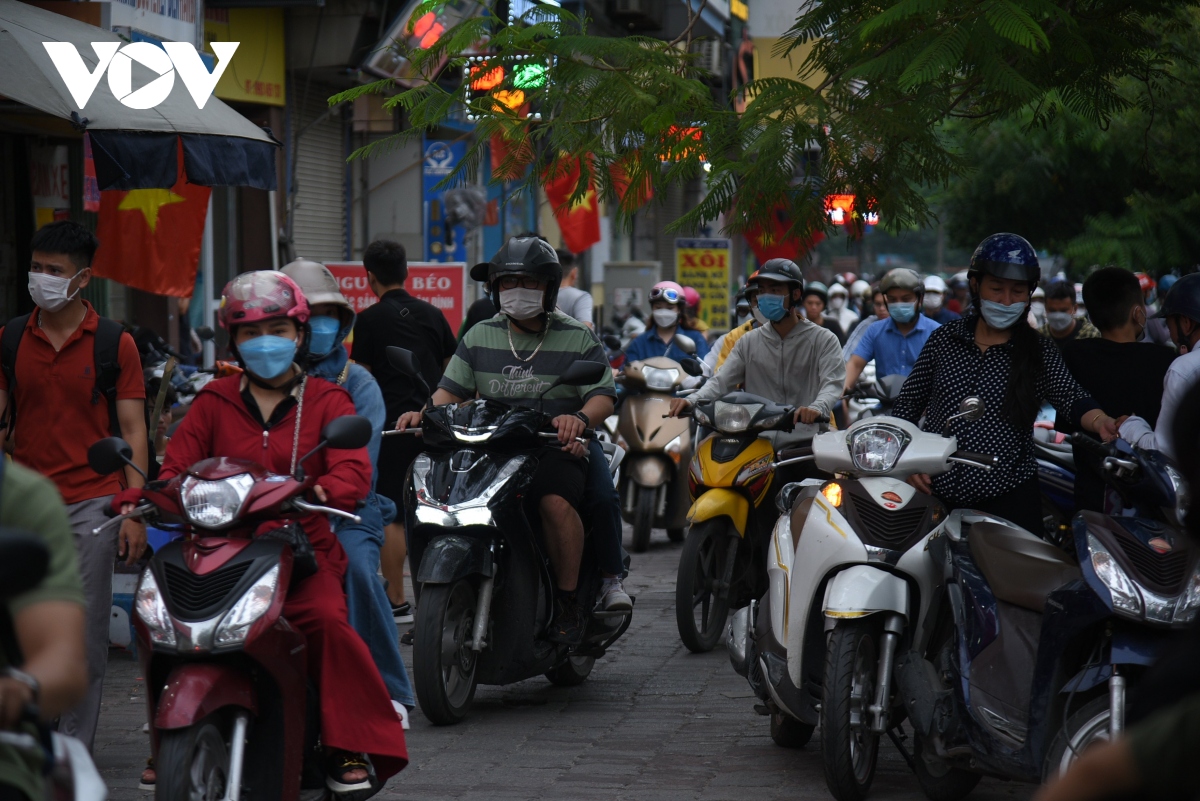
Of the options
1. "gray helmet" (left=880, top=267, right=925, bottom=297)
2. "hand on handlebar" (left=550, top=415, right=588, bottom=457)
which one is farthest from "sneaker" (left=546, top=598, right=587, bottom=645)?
"gray helmet" (left=880, top=267, right=925, bottom=297)

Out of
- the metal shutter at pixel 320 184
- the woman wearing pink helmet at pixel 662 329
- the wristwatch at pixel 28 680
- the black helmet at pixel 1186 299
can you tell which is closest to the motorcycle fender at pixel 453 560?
the black helmet at pixel 1186 299

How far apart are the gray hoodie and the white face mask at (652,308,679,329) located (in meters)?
4.34

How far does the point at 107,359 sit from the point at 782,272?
398 cm

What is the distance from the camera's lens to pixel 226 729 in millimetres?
4188

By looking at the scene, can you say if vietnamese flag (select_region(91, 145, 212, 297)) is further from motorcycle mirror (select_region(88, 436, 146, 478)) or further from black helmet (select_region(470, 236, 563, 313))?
motorcycle mirror (select_region(88, 436, 146, 478))

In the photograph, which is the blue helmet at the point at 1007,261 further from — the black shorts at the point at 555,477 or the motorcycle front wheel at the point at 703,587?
the motorcycle front wheel at the point at 703,587

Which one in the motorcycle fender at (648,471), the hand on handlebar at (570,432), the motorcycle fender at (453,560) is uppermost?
the hand on handlebar at (570,432)

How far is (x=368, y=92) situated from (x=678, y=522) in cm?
584

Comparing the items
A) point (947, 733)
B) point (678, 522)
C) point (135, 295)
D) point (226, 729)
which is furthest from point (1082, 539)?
point (135, 295)

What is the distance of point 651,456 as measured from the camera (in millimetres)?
11477

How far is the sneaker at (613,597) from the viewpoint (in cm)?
679

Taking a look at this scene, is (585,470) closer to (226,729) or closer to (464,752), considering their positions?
(464,752)

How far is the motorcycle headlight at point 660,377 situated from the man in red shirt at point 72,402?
21.8 feet

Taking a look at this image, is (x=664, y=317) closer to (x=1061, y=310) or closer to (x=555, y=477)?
(x=1061, y=310)
